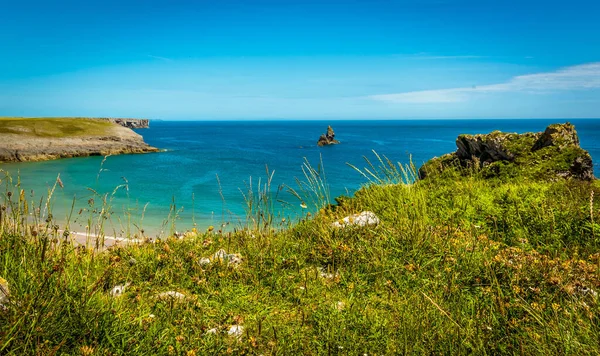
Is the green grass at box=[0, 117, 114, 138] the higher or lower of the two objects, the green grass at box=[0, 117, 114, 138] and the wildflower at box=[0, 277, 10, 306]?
the lower

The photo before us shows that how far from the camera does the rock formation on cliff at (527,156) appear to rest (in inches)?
404

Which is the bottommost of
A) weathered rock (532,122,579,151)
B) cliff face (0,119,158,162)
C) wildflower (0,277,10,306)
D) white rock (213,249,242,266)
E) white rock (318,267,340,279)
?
cliff face (0,119,158,162)

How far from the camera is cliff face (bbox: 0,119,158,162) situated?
192 feet

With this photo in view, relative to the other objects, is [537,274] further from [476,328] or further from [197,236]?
[197,236]

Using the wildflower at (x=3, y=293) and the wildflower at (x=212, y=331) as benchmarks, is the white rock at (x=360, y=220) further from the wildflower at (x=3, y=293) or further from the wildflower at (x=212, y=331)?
the wildflower at (x=3, y=293)

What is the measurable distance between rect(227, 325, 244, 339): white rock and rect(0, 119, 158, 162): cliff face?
2098 inches

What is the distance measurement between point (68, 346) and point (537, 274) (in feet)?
15.6

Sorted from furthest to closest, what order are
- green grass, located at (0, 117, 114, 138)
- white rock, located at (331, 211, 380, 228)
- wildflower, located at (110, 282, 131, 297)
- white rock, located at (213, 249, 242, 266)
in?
green grass, located at (0, 117, 114, 138)
white rock, located at (331, 211, 380, 228)
white rock, located at (213, 249, 242, 266)
wildflower, located at (110, 282, 131, 297)

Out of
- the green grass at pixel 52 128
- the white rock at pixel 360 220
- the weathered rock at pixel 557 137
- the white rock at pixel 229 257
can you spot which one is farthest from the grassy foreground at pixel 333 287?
the green grass at pixel 52 128

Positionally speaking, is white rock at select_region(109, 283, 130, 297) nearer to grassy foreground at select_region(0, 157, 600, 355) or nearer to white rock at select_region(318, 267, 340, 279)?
grassy foreground at select_region(0, 157, 600, 355)

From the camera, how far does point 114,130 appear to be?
81.6m

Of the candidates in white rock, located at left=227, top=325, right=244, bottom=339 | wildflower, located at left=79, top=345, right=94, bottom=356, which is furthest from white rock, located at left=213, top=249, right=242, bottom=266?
wildflower, located at left=79, top=345, right=94, bottom=356

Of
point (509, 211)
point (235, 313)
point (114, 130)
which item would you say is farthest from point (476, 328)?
point (114, 130)

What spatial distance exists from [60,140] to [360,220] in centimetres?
7552
